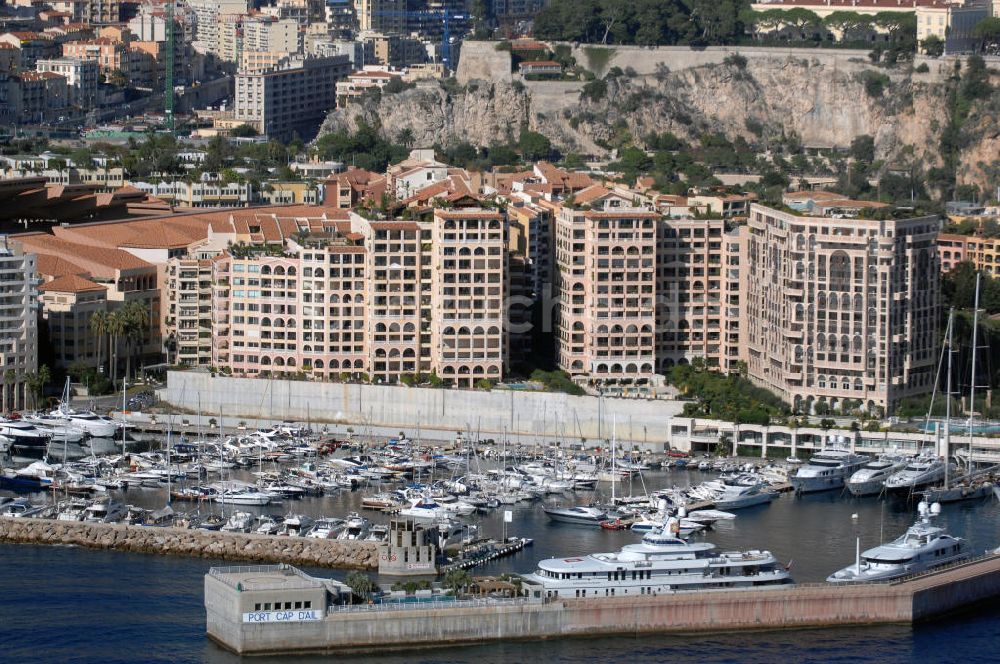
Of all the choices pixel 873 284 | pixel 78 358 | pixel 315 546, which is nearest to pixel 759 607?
pixel 315 546

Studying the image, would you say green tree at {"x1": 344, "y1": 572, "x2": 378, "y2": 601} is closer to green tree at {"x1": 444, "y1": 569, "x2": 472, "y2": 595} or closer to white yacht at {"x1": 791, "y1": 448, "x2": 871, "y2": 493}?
green tree at {"x1": 444, "y1": 569, "x2": 472, "y2": 595}

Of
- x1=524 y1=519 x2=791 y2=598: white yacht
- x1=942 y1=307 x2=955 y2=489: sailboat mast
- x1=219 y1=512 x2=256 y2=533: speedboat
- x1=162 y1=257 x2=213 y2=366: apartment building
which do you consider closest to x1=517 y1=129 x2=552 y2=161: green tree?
x1=162 y1=257 x2=213 y2=366: apartment building

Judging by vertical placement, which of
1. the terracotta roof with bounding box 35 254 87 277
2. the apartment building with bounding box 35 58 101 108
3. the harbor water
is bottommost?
the harbor water

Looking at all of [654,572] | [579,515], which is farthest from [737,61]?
[654,572]

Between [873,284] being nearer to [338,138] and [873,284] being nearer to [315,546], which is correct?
[315,546]

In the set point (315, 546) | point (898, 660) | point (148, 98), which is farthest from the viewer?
point (148, 98)

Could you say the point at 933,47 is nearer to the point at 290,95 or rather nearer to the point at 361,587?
the point at 290,95
